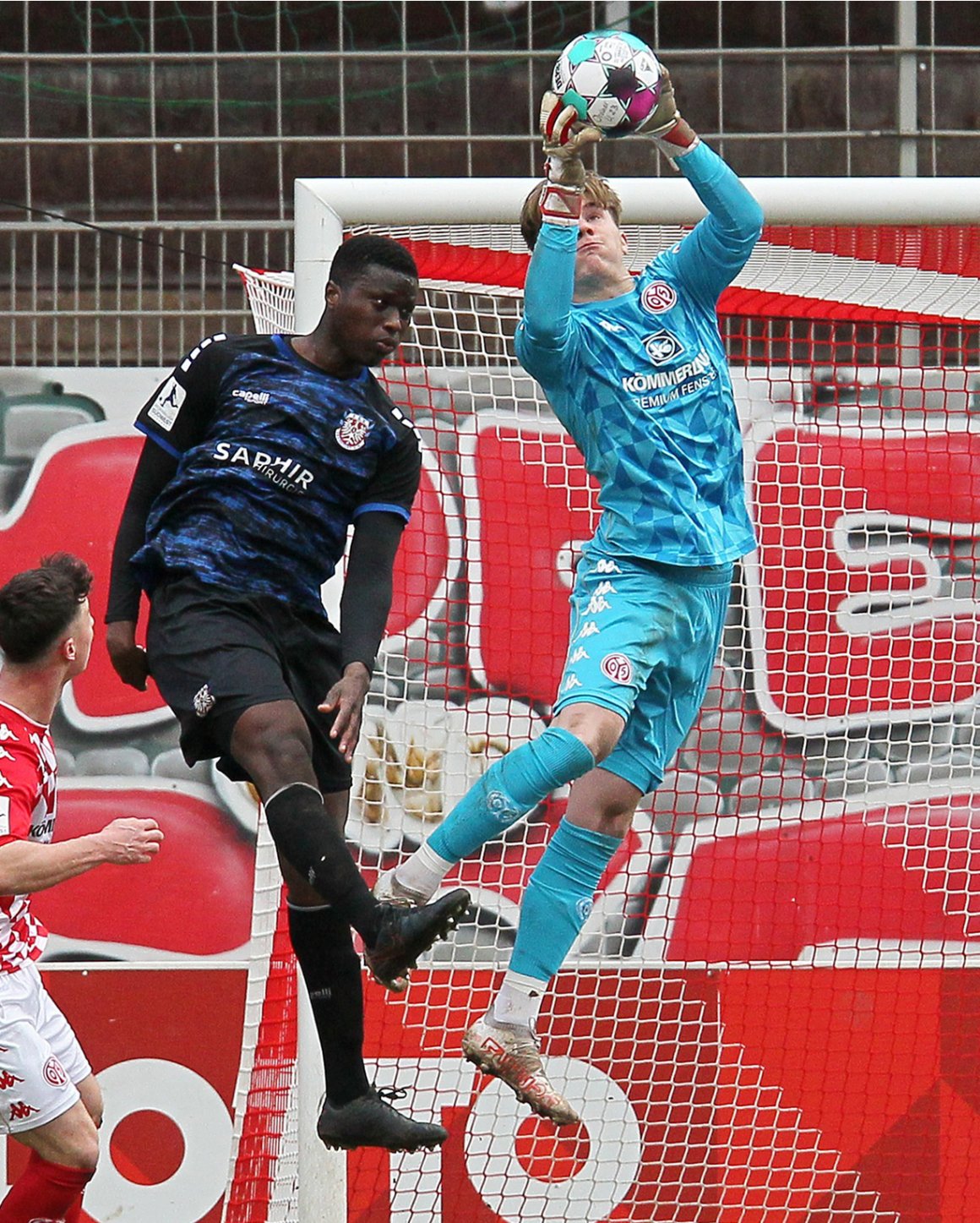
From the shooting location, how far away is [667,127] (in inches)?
158

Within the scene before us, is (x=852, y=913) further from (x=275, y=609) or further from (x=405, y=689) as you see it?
(x=275, y=609)

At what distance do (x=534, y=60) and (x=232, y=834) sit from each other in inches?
119

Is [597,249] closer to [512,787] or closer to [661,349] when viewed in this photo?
[661,349]

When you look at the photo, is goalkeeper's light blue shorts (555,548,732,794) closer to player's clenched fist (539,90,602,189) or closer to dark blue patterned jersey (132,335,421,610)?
A: dark blue patterned jersey (132,335,421,610)

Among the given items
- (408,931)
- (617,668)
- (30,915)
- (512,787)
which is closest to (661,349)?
(617,668)

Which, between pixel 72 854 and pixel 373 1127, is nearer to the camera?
pixel 373 1127

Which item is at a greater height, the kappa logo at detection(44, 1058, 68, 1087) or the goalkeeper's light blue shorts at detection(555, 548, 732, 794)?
the goalkeeper's light blue shorts at detection(555, 548, 732, 794)

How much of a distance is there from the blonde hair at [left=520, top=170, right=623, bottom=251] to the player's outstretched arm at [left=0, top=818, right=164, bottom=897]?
1650 mm

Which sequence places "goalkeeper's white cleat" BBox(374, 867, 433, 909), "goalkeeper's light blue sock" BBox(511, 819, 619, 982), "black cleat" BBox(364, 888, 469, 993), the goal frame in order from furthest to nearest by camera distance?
the goal frame
"goalkeeper's light blue sock" BBox(511, 819, 619, 982)
"goalkeeper's white cleat" BBox(374, 867, 433, 909)
"black cleat" BBox(364, 888, 469, 993)

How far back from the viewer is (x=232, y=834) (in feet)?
20.1

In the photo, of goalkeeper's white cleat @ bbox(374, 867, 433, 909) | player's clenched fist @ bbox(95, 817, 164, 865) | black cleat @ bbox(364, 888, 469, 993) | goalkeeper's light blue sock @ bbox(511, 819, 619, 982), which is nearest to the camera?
black cleat @ bbox(364, 888, 469, 993)

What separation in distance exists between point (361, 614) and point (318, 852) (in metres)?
0.56

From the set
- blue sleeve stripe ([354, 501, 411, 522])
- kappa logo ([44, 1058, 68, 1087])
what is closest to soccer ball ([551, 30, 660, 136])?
blue sleeve stripe ([354, 501, 411, 522])

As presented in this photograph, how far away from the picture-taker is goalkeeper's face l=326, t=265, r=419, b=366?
12.8ft
